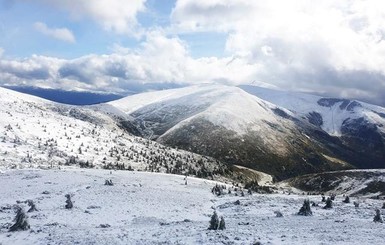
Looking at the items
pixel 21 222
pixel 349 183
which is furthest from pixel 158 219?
pixel 349 183

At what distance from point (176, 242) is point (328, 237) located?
1205cm

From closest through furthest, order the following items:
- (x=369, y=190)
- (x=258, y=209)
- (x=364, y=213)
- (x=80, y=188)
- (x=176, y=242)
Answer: (x=176, y=242), (x=364, y=213), (x=258, y=209), (x=80, y=188), (x=369, y=190)

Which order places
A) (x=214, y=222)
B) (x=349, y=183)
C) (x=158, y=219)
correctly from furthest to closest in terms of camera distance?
(x=349, y=183)
(x=158, y=219)
(x=214, y=222)

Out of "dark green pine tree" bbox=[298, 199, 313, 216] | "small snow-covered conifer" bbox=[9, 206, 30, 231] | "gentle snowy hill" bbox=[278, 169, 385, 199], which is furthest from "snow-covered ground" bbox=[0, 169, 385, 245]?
"gentle snowy hill" bbox=[278, 169, 385, 199]

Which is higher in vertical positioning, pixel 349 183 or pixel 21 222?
pixel 21 222

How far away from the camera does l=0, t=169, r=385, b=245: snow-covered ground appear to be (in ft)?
107

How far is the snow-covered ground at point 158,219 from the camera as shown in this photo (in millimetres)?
32750

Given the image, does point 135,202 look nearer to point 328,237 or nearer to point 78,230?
point 78,230

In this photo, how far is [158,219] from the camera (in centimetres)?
4497

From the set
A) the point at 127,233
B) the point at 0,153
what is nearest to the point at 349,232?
the point at 127,233

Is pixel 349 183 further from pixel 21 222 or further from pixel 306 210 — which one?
pixel 21 222

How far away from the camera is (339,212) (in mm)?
50281

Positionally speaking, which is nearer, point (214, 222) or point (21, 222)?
point (21, 222)

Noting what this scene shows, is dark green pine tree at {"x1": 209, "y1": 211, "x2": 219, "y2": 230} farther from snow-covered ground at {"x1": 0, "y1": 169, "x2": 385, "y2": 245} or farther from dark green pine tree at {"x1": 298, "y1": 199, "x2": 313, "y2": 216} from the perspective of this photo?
dark green pine tree at {"x1": 298, "y1": 199, "x2": 313, "y2": 216}
